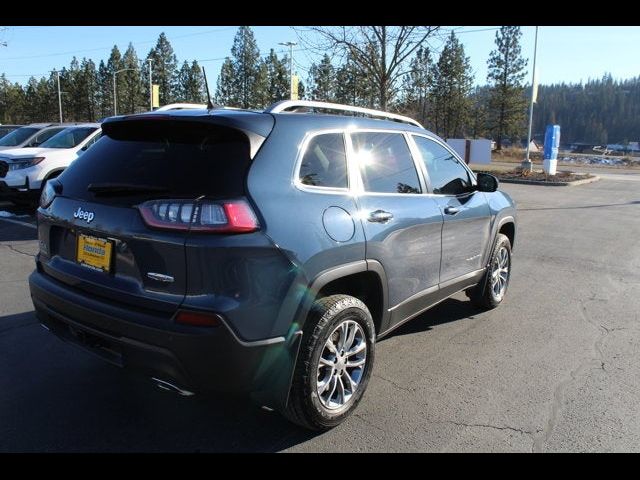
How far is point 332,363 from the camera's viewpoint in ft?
10.3

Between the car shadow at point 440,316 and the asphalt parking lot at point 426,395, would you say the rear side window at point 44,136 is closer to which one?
the asphalt parking lot at point 426,395

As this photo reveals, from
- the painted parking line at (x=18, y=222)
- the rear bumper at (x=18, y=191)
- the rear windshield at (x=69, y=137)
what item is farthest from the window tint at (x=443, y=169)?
the rear windshield at (x=69, y=137)

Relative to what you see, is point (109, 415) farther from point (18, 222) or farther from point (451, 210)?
point (18, 222)

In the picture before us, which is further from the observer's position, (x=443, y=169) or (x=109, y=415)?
(x=443, y=169)

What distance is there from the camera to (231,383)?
8.61ft

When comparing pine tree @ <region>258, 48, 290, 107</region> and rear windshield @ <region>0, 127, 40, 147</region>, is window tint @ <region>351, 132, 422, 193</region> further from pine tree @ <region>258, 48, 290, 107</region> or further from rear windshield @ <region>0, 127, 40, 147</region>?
pine tree @ <region>258, 48, 290, 107</region>

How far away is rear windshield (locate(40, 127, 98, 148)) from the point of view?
1119cm

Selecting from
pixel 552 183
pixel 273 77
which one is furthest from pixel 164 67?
pixel 552 183

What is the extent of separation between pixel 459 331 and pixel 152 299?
10.1 ft

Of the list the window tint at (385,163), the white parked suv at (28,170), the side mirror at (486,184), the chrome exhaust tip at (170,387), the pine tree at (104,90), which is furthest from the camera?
the pine tree at (104,90)

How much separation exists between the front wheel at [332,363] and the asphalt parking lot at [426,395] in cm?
15

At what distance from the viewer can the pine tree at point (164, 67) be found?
6562 centimetres

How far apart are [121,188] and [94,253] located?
39cm
